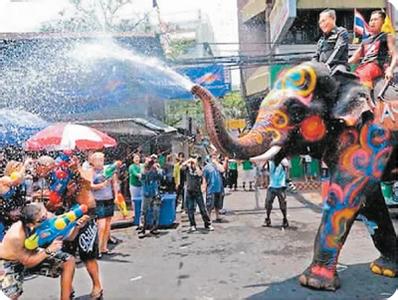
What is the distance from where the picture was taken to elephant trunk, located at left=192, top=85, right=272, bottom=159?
4.12 m

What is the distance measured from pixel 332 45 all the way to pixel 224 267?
9.16 feet

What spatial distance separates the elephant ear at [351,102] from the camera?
4418 mm

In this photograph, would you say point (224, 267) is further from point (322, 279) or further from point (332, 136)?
point (332, 136)

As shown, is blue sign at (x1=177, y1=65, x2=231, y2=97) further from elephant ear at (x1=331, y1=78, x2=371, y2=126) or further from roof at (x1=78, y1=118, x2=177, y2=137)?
elephant ear at (x1=331, y1=78, x2=371, y2=126)

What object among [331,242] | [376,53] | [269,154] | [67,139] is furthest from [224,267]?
[67,139]

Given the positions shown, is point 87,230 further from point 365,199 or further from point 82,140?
point 82,140

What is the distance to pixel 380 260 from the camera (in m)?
5.18

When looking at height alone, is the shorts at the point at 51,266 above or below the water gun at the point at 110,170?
below

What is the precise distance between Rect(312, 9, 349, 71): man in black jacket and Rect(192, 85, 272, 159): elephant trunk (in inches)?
36.9

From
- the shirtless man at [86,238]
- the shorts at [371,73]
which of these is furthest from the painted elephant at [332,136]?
the shirtless man at [86,238]

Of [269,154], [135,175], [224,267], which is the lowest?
[224,267]

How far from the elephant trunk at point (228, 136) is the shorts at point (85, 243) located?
1479mm

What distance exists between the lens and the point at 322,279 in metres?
4.65

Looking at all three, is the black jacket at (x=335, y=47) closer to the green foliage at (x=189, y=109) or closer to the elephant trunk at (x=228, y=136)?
the elephant trunk at (x=228, y=136)
